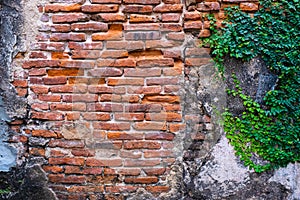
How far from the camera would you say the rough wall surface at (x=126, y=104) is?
2430mm

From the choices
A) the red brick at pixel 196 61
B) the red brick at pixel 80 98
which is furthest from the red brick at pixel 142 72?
the red brick at pixel 80 98

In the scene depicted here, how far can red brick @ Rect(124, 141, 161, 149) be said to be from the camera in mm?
2480

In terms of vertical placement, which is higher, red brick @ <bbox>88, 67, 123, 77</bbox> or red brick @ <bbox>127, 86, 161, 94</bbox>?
red brick @ <bbox>88, 67, 123, 77</bbox>

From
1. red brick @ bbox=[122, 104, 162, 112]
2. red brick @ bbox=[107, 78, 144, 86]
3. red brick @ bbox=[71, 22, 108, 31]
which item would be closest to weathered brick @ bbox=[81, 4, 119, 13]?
red brick @ bbox=[71, 22, 108, 31]

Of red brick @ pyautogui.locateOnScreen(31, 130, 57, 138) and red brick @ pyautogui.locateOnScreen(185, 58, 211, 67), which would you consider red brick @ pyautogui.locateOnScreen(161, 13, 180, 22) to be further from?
red brick @ pyautogui.locateOnScreen(31, 130, 57, 138)

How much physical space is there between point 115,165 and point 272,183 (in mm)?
1348

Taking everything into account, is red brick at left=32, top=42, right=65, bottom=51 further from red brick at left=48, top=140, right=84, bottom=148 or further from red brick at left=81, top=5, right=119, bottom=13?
red brick at left=48, top=140, right=84, bottom=148

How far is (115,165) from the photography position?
8.23ft

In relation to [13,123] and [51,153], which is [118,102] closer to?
[51,153]

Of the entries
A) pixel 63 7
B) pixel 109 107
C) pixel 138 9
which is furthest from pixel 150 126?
pixel 63 7

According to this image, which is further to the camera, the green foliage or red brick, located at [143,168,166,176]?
red brick, located at [143,168,166,176]

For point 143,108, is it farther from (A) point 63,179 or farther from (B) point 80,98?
(A) point 63,179

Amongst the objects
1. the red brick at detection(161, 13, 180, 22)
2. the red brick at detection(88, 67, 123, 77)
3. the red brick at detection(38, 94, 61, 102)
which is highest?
the red brick at detection(161, 13, 180, 22)

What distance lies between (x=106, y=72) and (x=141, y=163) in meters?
0.84
